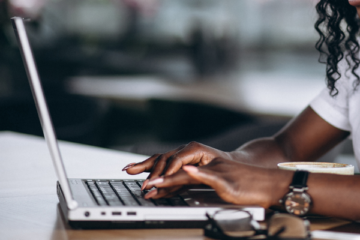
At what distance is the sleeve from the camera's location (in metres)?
1.35

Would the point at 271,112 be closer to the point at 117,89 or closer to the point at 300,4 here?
the point at 117,89

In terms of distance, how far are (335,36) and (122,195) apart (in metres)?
0.84

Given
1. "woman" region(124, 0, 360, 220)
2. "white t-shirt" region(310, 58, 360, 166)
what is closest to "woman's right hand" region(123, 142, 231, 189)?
"woman" region(124, 0, 360, 220)

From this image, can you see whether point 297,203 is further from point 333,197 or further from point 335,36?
point 335,36

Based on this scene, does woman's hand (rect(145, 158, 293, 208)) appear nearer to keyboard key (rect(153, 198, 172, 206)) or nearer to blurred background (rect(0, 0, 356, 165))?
keyboard key (rect(153, 198, 172, 206))

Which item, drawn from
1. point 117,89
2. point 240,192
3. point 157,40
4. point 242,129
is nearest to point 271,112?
point 242,129

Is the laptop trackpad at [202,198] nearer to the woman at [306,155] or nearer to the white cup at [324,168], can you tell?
the woman at [306,155]

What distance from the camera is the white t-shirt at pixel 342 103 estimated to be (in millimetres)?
1302

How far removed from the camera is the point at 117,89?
15.2 feet

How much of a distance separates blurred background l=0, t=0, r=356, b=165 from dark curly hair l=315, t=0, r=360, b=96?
1.61 meters

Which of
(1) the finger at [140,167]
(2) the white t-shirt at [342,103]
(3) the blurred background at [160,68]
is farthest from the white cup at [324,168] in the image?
(3) the blurred background at [160,68]

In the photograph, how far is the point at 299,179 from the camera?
32.9 inches

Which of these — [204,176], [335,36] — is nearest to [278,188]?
[204,176]

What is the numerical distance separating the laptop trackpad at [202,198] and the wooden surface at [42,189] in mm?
58
